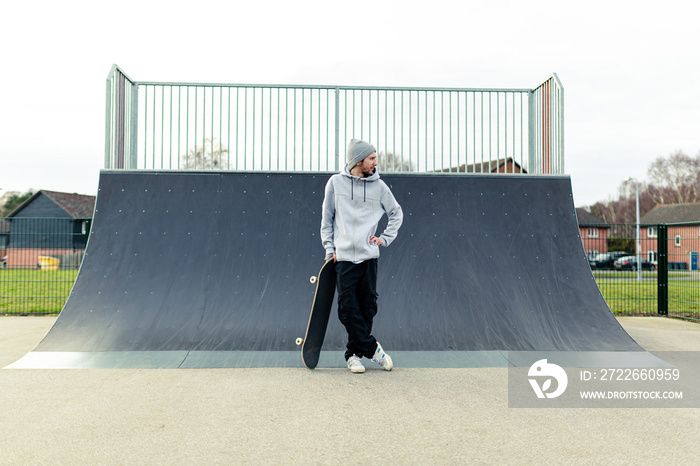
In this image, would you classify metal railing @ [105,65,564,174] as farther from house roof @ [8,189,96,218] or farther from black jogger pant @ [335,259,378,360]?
house roof @ [8,189,96,218]

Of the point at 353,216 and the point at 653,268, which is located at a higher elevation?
the point at 353,216

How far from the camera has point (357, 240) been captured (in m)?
4.24

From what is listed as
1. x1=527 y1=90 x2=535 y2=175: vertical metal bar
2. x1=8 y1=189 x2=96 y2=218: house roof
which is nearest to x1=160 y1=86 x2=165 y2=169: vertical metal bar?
x1=527 y1=90 x2=535 y2=175: vertical metal bar

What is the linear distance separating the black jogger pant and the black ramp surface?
0.79 meters

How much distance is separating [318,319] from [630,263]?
7386mm

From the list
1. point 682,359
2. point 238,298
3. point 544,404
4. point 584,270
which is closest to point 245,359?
point 238,298

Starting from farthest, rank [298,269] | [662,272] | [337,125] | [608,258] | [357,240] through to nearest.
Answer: [608,258], [662,272], [337,125], [298,269], [357,240]

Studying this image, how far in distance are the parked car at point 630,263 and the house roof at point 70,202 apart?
48.2 meters

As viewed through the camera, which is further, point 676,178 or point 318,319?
point 676,178

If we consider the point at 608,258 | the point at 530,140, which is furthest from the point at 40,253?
the point at 608,258

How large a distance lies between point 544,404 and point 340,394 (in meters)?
1.50

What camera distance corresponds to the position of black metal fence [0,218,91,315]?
8.45 m

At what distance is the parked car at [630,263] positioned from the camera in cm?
901

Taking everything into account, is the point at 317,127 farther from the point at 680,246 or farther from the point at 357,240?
the point at 680,246
